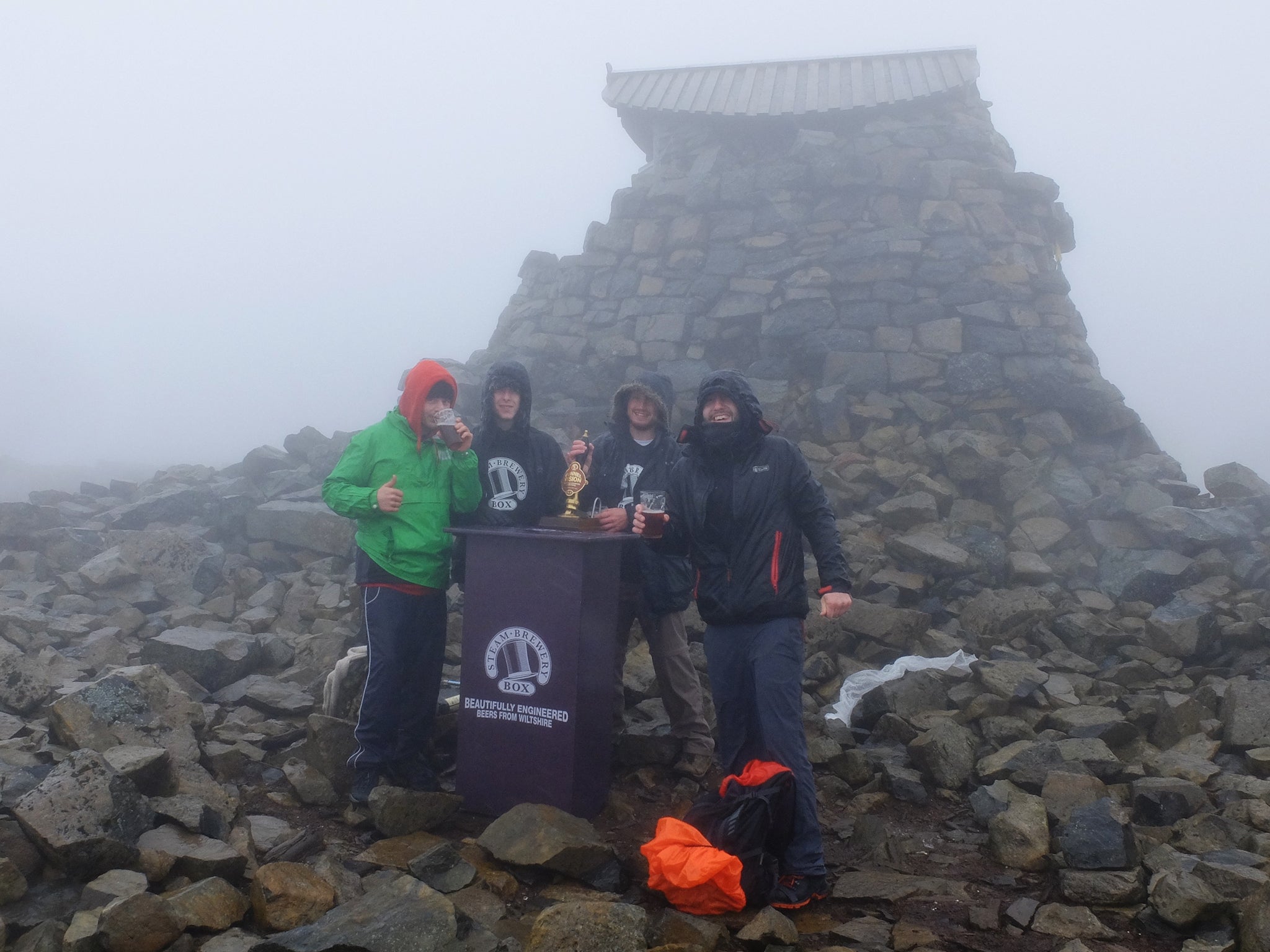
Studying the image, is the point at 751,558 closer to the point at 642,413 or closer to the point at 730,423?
the point at 730,423

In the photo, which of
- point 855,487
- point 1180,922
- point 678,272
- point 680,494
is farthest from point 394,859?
point 678,272

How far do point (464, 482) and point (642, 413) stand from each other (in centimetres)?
114

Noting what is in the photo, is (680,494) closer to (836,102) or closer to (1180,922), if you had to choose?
(1180,922)

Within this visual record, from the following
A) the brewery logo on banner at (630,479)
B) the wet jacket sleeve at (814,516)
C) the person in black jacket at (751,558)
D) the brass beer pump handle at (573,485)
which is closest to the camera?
the person in black jacket at (751,558)

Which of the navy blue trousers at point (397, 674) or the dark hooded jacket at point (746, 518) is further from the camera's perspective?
the navy blue trousers at point (397, 674)

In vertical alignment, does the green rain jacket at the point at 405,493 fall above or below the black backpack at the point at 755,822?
above

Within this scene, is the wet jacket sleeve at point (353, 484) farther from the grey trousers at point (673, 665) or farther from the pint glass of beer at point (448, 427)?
the grey trousers at point (673, 665)

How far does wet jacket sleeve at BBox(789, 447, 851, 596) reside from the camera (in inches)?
157

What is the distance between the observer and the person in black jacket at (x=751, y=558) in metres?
3.85

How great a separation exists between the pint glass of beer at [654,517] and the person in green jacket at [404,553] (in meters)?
0.96

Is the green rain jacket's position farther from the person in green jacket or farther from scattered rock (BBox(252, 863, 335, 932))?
scattered rock (BBox(252, 863, 335, 932))

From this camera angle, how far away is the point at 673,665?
501 cm

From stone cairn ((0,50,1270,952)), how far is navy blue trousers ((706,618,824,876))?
294 millimetres

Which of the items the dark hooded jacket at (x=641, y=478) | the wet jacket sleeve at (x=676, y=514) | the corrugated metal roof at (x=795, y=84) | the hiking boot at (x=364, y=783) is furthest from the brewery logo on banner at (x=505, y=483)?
the corrugated metal roof at (x=795, y=84)
